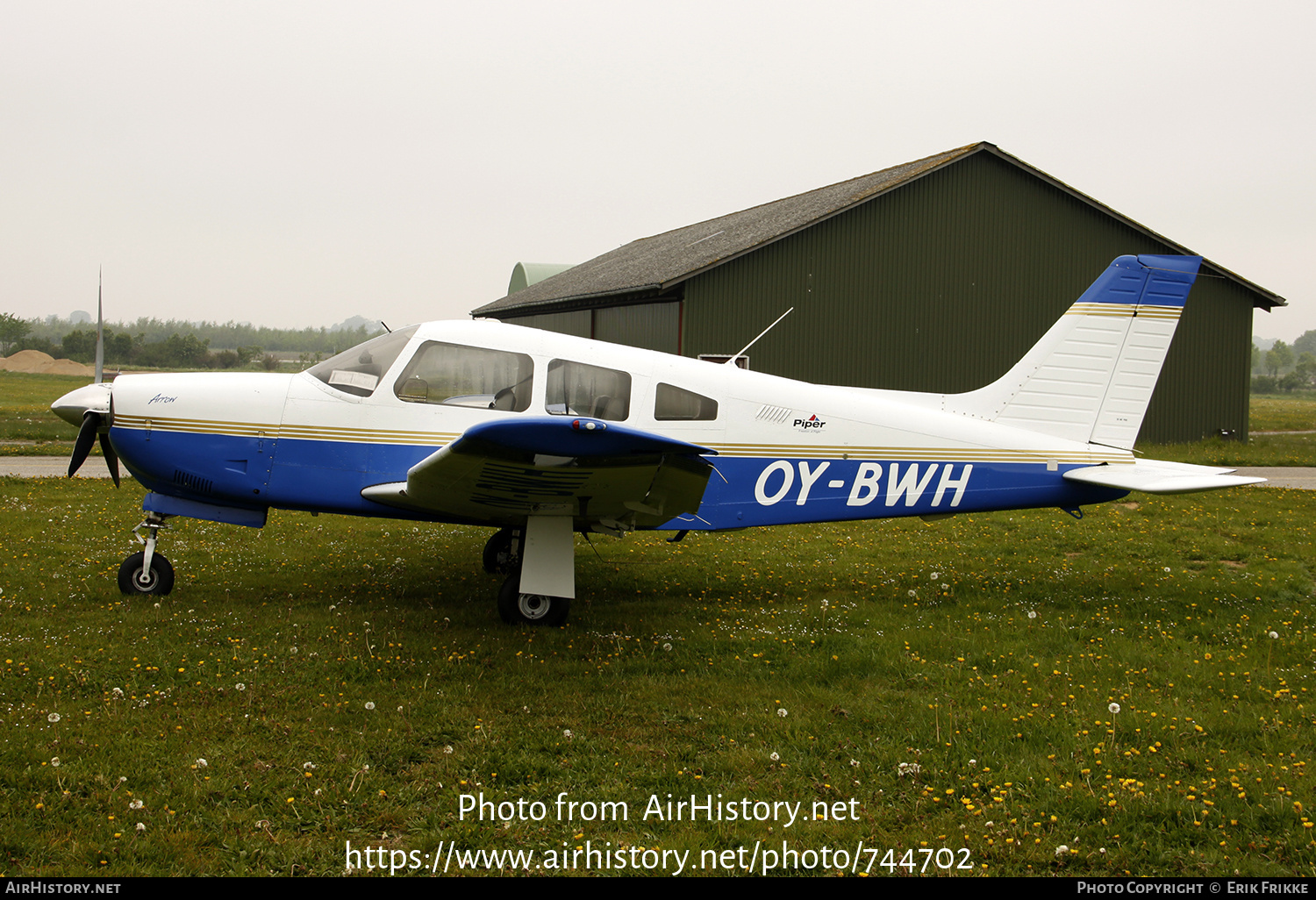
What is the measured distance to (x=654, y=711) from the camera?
4840mm

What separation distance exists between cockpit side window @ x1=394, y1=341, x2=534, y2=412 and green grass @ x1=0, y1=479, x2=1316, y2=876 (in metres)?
1.73

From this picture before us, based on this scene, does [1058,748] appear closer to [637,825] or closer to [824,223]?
[637,825]

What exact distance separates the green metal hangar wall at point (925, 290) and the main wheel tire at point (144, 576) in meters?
12.1

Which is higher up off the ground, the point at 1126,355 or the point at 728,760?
the point at 1126,355

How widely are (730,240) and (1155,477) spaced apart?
14.8 meters

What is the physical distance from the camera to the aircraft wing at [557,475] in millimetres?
4691

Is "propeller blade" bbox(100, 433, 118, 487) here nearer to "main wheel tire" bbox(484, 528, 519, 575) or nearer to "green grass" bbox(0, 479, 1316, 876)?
"green grass" bbox(0, 479, 1316, 876)

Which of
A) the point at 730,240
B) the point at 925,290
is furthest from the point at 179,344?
the point at 925,290

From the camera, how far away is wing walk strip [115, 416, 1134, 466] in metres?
6.39

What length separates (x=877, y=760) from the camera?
423 centimetres

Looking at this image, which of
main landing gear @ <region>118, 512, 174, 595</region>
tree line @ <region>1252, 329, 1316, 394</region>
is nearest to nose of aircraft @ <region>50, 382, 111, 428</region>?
main landing gear @ <region>118, 512, 174, 595</region>

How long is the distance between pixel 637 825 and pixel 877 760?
4.43ft

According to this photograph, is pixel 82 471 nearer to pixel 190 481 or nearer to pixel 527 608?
pixel 190 481

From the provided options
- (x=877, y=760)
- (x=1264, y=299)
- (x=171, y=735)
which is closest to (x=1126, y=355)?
(x=877, y=760)
